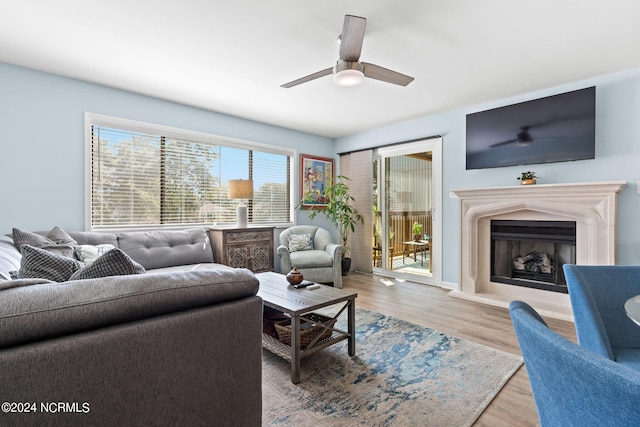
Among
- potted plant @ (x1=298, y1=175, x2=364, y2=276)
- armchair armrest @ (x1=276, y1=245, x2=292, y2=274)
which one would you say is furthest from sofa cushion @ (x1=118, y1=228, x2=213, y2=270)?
potted plant @ (x1=298, y1=175, x2=364, y2=276)

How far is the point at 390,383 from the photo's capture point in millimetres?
1947

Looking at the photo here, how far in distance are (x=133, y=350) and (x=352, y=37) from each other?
2.10m

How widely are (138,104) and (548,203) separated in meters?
4.78

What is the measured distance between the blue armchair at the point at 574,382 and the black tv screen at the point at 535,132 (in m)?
3.45

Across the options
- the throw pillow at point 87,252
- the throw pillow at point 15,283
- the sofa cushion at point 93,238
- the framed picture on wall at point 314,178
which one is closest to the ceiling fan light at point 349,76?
the throw pillow at point 15,283

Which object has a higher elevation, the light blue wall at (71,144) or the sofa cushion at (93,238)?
the light blue wall at (71,144)

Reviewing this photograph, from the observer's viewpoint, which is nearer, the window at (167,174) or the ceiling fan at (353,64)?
the ceiling fan at (353,64)

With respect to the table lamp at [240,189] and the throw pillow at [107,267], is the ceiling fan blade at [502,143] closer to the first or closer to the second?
the table lamp at [240,189]

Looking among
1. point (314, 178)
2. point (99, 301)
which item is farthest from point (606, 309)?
point (314, 178)

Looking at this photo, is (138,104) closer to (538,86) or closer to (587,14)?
(587,14)

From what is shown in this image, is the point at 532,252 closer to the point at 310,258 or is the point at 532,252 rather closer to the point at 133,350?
the point at 310,258

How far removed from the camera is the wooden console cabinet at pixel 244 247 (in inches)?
151

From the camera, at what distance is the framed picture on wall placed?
17.4 ft

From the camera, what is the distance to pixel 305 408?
171 cm
